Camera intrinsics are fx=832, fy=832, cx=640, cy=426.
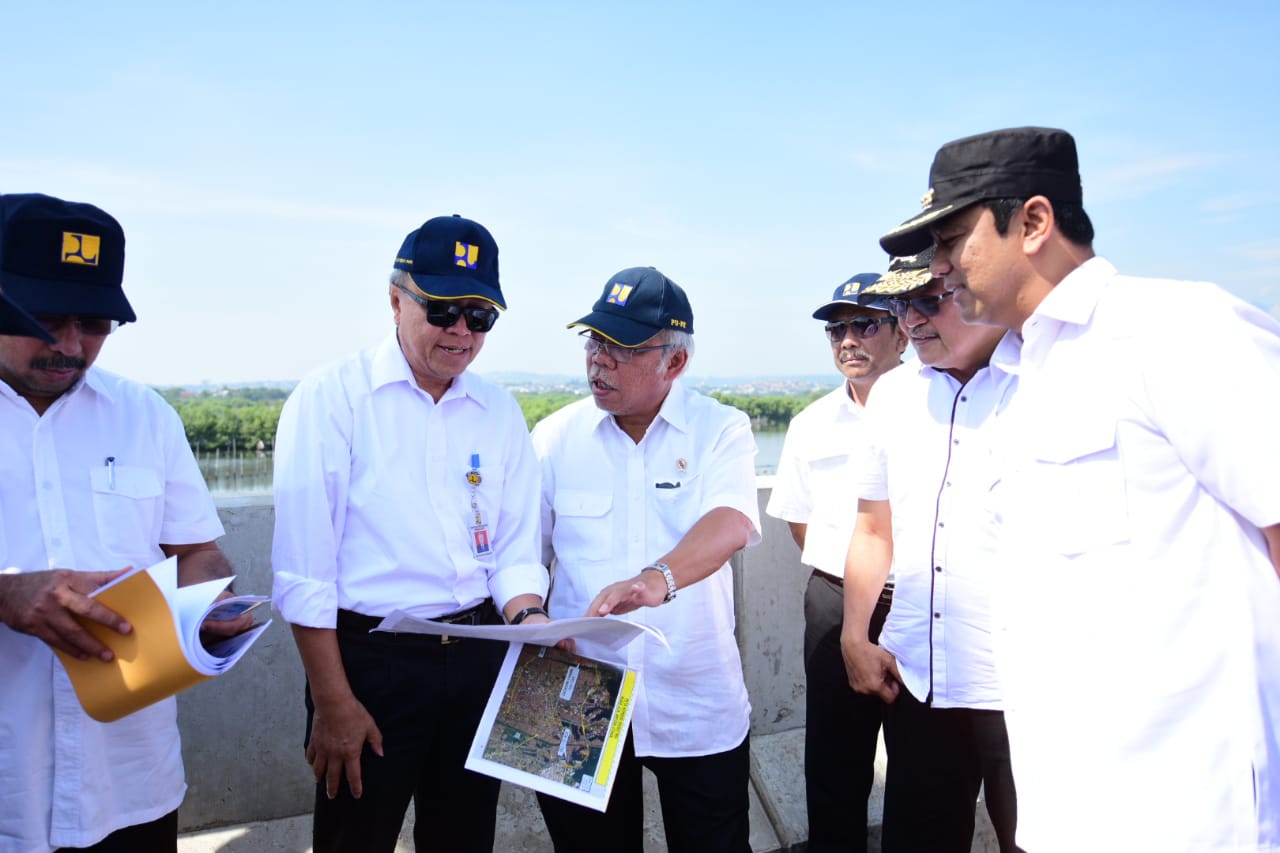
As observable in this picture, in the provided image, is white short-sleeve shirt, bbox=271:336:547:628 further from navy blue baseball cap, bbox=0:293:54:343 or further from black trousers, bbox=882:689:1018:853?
black trousers, bbox=882:689:1018:853

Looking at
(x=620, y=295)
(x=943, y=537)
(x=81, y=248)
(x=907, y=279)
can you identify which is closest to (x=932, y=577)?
(x=943, y=537)

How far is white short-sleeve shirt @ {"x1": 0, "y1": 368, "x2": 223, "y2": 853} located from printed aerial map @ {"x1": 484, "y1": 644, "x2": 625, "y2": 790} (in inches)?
36.5

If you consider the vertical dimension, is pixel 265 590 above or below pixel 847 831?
above

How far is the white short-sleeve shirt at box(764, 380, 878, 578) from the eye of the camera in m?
3.38

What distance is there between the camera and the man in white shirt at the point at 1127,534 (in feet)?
4.87

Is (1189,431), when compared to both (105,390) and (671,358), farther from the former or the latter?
(105,390)

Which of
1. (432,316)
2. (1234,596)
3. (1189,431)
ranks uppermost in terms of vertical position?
(432,316)

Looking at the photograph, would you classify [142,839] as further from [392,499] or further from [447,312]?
[447,312]

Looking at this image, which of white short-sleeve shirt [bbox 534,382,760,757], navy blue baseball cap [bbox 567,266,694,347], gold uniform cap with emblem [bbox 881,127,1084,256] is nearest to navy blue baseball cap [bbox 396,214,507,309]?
navy blue baseball cap [bbox 567,266,694,347]

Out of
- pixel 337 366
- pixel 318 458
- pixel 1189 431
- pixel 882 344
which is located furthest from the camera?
pixel 882 344

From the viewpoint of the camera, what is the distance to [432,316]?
2428 millimetres

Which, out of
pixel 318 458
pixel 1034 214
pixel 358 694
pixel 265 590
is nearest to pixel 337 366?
pixel 318 458

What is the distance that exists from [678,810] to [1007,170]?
2120mm

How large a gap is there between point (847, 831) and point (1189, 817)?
1.87m
